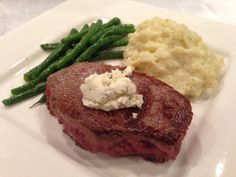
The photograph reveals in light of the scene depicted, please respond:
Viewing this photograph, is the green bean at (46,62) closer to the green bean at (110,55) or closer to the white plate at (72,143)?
the white plate at (72,143)

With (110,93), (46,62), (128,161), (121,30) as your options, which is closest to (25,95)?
(46,62)

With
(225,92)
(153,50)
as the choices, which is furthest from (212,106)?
(153,50)

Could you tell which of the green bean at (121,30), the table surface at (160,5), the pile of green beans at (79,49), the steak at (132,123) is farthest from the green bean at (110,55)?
the table surface at (160,5)

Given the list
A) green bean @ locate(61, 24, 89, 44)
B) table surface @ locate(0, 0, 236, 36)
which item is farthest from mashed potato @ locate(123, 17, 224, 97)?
table surface @ locate(0, 0, 236, 36)

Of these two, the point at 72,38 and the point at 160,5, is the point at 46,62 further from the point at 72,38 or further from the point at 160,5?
the point at 160,5

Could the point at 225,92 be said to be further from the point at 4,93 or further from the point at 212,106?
the point at 4,93
